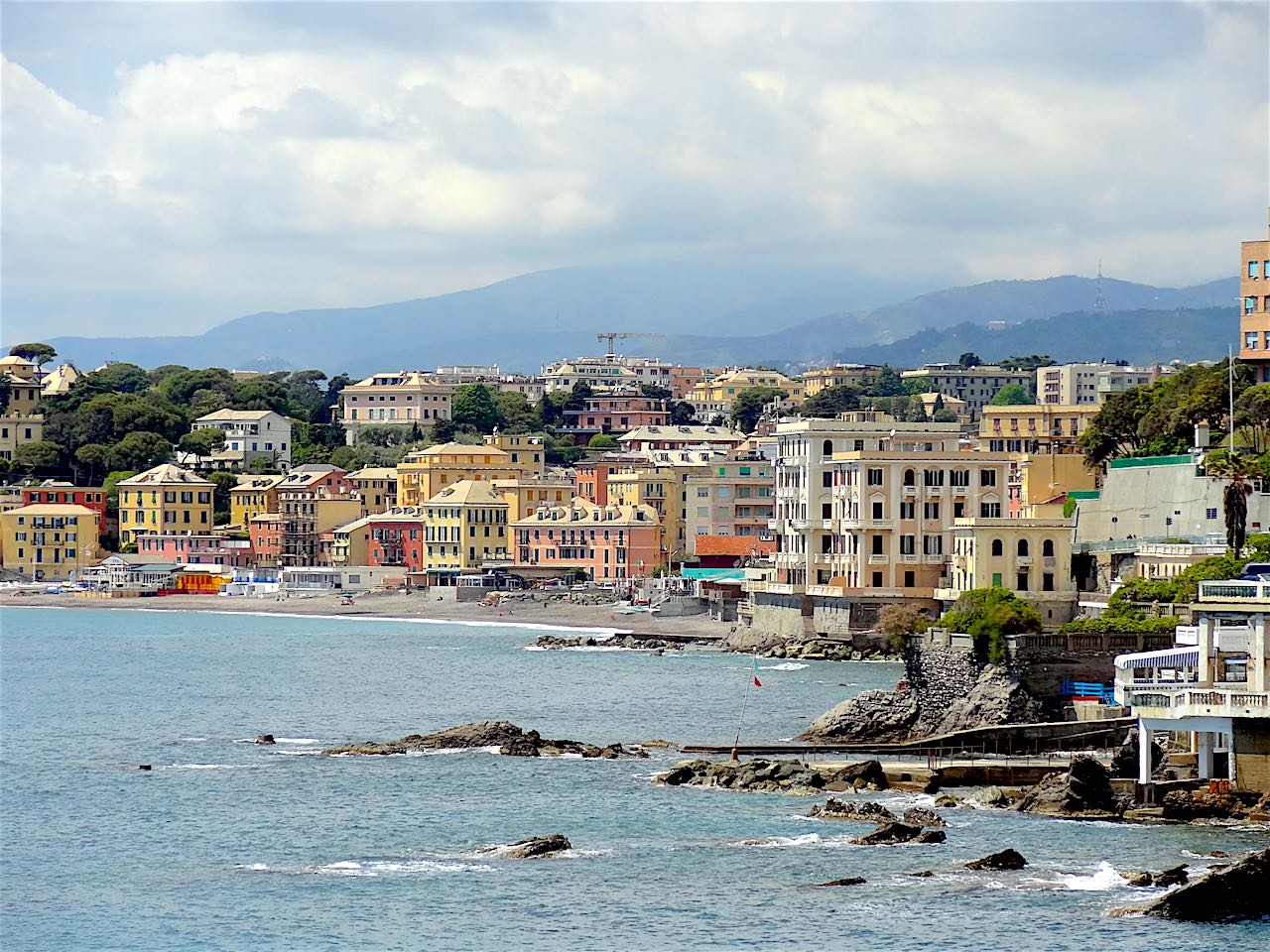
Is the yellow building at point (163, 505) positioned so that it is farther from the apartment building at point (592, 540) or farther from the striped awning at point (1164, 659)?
the striped awning at point (1164, 659)

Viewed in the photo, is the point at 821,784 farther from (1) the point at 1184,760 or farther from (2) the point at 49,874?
(2) the point at 49,874

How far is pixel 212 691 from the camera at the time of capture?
265ft

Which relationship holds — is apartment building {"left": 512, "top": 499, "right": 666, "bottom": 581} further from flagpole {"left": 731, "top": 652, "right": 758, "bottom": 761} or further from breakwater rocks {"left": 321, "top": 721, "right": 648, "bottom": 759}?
breakwater rocks {"left": 321, "top": 721, "right": 648, "bottom": 759}

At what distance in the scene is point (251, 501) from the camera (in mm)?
158750

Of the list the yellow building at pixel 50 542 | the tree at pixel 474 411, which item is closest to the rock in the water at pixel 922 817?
the yellow building at pixel 50 542

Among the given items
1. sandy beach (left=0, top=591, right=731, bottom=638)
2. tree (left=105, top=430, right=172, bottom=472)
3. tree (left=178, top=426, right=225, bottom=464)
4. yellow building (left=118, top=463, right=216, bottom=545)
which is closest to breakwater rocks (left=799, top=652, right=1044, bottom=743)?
sandy beach (left=0, top=591, right=731, bottom=638)

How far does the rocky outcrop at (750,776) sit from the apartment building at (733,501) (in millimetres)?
71629

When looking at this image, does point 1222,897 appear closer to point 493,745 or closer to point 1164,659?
point 1164,659

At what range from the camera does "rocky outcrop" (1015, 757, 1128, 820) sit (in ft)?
148

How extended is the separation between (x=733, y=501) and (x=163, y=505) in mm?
49750

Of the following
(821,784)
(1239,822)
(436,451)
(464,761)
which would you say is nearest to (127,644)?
(436,451)

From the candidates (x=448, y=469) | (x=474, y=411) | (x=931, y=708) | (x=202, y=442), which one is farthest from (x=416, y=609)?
(x=931, y=708)

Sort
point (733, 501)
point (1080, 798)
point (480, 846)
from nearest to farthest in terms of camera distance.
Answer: point (480, 846) < point (1080, 798) < point (733, 501)

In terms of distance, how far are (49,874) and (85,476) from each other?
132 m
